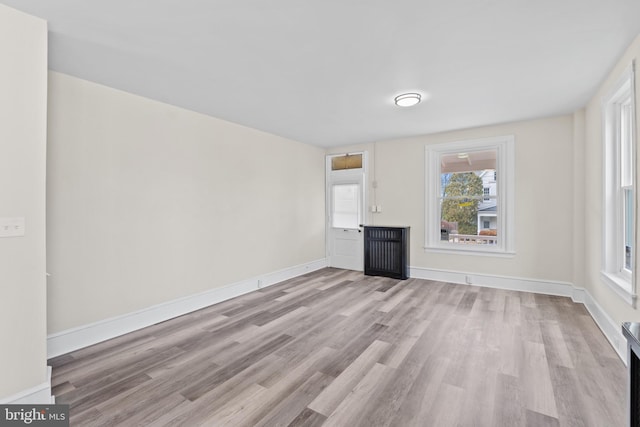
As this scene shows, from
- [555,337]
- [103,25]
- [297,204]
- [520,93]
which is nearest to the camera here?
[103,25]

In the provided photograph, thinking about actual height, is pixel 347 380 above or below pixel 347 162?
below

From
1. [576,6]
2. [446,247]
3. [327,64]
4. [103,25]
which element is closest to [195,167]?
[103,25]

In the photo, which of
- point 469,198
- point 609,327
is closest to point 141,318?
point 609,327

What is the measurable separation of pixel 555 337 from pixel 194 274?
4.08 meters

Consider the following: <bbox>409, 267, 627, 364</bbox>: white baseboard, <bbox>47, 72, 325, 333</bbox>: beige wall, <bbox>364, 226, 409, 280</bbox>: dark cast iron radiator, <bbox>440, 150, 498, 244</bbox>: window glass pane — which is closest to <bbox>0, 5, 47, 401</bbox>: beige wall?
<bbox>47, 72, 325, 333</bbox>: beige wall

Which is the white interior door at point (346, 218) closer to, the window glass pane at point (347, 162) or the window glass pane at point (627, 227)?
the window glass pane at point (347, 162)

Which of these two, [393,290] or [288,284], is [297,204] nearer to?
[288,284]

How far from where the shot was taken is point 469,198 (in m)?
4.95

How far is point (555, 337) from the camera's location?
2.94 m

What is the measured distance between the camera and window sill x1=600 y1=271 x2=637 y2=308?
7.64 feet

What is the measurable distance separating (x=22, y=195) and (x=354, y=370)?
8.68ft

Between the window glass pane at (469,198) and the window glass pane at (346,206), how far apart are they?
5.42 ft

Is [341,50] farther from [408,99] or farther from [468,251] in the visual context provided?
[468,251]

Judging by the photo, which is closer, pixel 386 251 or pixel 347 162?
pixel 386 251
